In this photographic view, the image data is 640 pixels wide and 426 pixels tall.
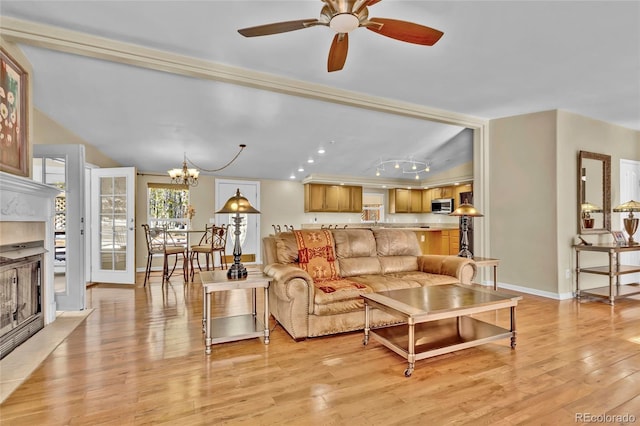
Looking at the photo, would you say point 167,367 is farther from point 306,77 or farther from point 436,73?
point 436,73

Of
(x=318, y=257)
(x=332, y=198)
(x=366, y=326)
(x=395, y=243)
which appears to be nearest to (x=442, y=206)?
(x=332, y=198)

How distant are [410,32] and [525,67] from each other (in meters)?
2.02

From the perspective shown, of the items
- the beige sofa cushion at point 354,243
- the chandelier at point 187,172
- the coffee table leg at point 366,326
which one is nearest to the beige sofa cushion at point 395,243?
the beige sofa cushion at point 354,243

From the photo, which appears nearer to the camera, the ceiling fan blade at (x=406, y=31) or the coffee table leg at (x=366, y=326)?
the ceiling fan blade at (x=406, y=31)

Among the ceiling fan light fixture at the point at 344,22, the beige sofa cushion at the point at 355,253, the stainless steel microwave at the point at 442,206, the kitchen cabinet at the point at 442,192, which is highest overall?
the ceiling fan light fixture at the point at 344,22

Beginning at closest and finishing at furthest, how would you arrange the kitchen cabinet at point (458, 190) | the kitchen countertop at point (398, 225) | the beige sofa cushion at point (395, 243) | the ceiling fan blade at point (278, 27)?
the ceiling fan blade at point (278, 27)
the beige sofa cushion at point (395, 243)
the kitchen cabinet at point (458, 190)
the kitchen countertop at point (398, 225)

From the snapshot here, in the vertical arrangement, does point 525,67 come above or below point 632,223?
above

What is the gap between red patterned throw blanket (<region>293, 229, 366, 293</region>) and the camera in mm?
3447

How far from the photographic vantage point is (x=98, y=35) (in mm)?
2779

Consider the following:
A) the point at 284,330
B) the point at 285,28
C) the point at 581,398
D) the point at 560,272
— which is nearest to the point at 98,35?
the point at 285,28

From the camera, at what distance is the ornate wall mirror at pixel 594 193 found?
183 inches

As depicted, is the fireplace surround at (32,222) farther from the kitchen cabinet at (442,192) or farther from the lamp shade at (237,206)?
the kitchen cabinet at (442,192)

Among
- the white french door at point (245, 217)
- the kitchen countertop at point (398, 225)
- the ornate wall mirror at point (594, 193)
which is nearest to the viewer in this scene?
the ornate wall mirror at point (594, 193)

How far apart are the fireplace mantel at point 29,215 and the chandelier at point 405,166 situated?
5.64m
